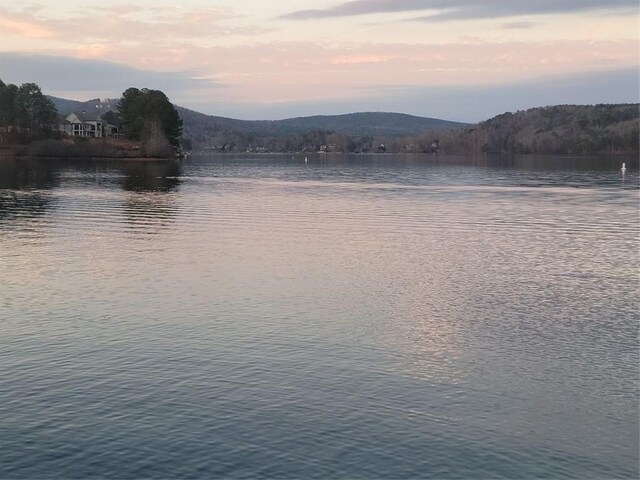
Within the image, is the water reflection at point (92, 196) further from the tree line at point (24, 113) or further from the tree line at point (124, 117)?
Result: the tree line at point (24, 113)

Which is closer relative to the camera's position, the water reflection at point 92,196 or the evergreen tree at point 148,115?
the water reflection at point 92,196

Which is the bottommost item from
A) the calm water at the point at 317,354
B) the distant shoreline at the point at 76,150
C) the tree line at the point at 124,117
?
the calm water at the point at 317,354

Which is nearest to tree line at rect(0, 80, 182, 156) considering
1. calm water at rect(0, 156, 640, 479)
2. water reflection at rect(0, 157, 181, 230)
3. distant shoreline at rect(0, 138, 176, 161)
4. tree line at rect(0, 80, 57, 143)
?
tree line at rect(0, 80, 57, 143)

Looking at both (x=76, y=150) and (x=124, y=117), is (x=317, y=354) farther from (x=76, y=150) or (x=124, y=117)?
(x=124, y=117)

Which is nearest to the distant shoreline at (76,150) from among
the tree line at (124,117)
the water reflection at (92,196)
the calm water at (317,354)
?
the tree line at (124,117)

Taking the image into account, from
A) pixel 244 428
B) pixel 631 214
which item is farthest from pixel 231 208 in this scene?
pixel 244 428

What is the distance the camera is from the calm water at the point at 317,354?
17.2 metres

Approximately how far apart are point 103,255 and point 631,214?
1690 inches

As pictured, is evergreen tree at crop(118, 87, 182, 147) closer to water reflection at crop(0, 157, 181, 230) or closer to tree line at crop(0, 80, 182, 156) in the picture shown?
tree line at crop(0, 80, 182, 156)

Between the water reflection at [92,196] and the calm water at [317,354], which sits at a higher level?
the water reflection at [92,196]

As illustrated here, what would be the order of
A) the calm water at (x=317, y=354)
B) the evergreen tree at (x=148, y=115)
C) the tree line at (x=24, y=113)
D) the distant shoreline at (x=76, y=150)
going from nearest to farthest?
the calm water at (x=317, y=354), the evergreen tree at (x=148, y=115), the distant shoreline at (x=76, y=150), the tree line at (x=24, y=113)

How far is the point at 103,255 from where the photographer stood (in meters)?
41.1

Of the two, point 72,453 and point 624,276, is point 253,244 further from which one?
point 72,453

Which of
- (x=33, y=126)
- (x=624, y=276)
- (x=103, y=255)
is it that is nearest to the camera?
(x=624, y=276)
